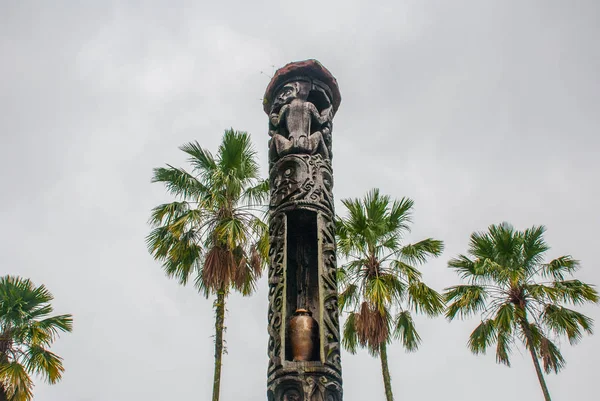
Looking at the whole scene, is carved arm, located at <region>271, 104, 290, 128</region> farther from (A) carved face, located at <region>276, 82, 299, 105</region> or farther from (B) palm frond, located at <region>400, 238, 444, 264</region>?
(B) palm frond, located at <region>400, 238, 444, 264</region>

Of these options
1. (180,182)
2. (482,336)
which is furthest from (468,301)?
(180,182)

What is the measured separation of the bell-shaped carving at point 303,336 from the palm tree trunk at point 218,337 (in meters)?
5.82

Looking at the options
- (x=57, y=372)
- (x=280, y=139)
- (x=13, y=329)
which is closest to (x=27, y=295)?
(x=13, y=329)

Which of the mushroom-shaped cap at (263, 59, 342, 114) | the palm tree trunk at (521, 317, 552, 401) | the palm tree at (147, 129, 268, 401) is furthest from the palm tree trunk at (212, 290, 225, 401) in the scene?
the palm tree trunk at (521, 317, 552, 401)

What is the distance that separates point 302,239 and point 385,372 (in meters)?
6.43

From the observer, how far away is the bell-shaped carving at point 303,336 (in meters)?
6.42

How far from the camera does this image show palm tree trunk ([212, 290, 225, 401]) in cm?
1189

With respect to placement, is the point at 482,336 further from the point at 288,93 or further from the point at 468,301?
the point at 288,93

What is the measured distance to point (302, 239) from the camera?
7.92 m

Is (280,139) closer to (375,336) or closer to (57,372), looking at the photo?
(375,336)

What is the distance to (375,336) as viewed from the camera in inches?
520

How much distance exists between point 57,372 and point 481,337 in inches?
423

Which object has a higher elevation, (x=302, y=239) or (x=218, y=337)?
(x=218, y=337)

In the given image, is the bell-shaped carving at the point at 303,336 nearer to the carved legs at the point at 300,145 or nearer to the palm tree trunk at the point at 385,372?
the carved legs at the point at 300,145
